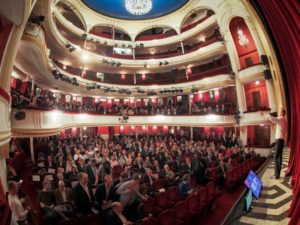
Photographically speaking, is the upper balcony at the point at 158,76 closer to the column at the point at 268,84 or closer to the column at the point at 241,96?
the column at the point at 241,96

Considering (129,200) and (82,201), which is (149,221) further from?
(82,201)

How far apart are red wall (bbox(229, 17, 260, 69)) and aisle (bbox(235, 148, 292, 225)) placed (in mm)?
11357

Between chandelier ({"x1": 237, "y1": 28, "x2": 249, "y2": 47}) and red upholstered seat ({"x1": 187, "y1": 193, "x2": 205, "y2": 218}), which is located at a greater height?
chandelier ({"x1": 237, "y1": 28, "x2": 249, "y2": 47})

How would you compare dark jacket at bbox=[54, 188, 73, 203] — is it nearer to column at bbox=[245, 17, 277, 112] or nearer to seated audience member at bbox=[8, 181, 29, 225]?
seated audience member at bbox=[8, 181, 29, 225]

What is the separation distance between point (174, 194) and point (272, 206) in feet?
8.02

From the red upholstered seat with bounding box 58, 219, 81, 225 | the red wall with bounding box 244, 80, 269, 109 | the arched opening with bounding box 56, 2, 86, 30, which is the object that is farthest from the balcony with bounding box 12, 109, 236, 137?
the arched opening with bounding box 56, 2, 86, 30

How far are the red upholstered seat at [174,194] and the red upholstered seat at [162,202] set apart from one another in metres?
0.24

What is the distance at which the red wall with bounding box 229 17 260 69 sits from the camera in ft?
45.3

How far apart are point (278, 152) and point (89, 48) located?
1960cm

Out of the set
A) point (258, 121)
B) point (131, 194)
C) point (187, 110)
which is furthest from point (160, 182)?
point (187, 110)

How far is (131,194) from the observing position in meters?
3.84

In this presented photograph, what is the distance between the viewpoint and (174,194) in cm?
567

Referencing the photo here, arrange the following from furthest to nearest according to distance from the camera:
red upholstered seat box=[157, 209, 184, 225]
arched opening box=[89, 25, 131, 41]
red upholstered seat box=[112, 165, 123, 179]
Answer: arched opening box=[89, 25, 131, 41] < red upholstered seat box=[112, 165, 123, 179] < red upholstered seat box=[157, 209, 184, 225]

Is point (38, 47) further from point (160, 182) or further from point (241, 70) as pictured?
point (241, 70)
